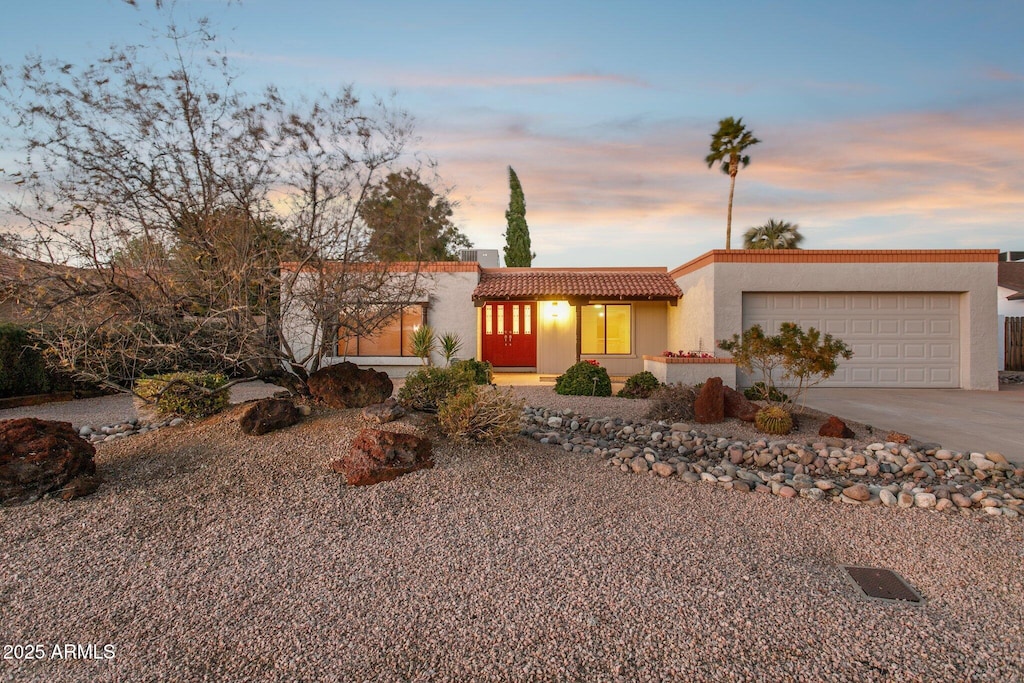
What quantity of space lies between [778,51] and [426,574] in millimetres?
9753

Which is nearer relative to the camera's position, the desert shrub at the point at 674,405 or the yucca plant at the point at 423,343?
the desert shrub at the point at 674,405

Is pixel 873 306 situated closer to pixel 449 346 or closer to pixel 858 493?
pixel 858 493

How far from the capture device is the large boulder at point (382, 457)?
4672 mm

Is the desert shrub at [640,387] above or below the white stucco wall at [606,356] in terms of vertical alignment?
below

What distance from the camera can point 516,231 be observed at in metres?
27.5

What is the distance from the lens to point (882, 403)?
10.5m

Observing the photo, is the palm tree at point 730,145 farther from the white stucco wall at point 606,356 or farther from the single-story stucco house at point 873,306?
the single-story stucco house at point 873,306

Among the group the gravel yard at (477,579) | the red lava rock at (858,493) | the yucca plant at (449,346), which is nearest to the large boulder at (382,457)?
the gravel yard at (477,579)

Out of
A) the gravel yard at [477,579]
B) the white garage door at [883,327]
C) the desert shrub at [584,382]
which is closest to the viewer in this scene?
the gravel yard at [477,579]

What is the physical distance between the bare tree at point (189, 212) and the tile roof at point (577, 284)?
30.3 feet

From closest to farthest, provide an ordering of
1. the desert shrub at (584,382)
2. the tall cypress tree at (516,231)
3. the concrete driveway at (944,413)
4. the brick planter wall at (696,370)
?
the concrete driveway at (944,413) → the desert shrub at (584,382) → the brick planter wall at (696,370) → the tall cypress tree at (516,231)

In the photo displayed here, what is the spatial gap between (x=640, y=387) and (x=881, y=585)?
7.81m

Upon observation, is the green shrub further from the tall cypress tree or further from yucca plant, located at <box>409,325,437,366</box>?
the tall cypress tree

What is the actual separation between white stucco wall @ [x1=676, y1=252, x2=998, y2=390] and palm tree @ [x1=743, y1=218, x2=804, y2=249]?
964 centimetres
